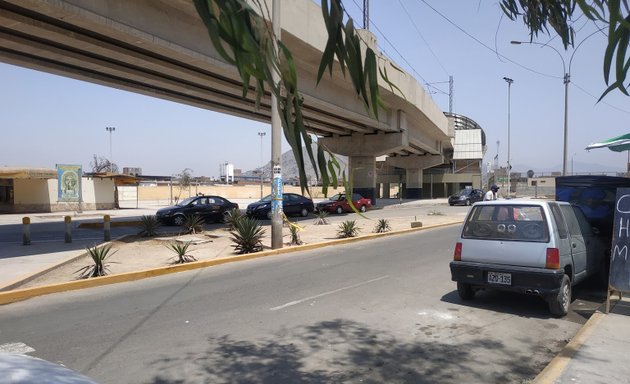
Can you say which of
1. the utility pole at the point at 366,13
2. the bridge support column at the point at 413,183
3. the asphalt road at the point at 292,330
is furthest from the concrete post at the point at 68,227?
the bridge support column at the point at 413,183

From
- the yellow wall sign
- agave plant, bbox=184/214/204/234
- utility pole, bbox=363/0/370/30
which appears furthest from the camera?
the yellow wall sign

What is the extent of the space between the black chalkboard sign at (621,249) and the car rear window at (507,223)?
103cm

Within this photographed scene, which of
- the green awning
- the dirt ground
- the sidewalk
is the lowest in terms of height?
the dirt ground

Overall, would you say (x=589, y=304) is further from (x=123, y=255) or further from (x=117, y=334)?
(x=123, y=255)

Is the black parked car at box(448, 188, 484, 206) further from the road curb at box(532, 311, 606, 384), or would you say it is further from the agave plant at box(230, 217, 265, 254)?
the road curb at box(532, 311, 606, 384)

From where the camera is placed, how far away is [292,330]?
600 cm

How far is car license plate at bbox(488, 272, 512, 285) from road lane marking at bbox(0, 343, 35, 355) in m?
5.98

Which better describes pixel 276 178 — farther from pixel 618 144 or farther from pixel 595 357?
pixel 595 357

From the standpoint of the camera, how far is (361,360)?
4.96 meters

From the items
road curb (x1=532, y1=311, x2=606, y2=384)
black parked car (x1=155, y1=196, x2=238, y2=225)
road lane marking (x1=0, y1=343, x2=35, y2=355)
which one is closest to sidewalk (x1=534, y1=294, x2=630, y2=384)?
road curb (x1=532, y1=311, x2=606, y2=384)

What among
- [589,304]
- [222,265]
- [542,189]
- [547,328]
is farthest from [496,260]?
[542,189]

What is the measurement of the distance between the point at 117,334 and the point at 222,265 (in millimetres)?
5556

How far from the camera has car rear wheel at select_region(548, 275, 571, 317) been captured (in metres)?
6.50

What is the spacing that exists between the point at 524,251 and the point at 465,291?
1238mm
